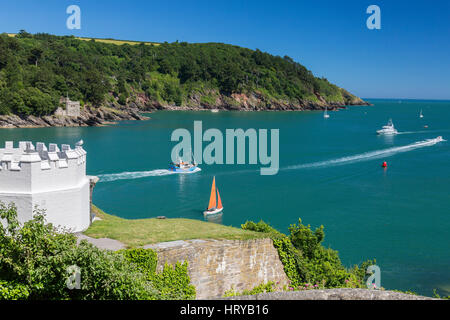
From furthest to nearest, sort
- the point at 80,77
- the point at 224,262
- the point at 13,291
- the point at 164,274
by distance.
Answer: the point at 80,77, the point at 224,262, the point at 164,274, the point at 13,291

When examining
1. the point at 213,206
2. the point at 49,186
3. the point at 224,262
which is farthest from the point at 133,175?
the point at 224,262

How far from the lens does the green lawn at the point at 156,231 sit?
52.9 feet

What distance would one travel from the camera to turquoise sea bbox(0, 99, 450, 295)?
3203 centimetres

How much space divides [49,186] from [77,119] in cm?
9878

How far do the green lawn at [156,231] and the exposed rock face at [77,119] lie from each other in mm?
87565

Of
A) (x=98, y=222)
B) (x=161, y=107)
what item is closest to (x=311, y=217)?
(x=98, y=222)

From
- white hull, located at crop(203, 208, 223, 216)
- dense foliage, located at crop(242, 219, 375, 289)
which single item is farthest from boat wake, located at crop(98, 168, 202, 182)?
dense foliage, located at crop(242, 219, 375, 289)

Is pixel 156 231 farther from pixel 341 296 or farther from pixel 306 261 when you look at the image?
pixel 341 296

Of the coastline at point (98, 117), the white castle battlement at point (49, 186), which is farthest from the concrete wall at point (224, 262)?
the coastline at point (98, 117)

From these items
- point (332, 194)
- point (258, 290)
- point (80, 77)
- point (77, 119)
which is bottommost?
point (332, 194)

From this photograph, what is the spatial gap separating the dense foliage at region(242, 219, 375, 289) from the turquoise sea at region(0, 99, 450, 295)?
9.42m

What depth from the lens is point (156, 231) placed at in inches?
681
